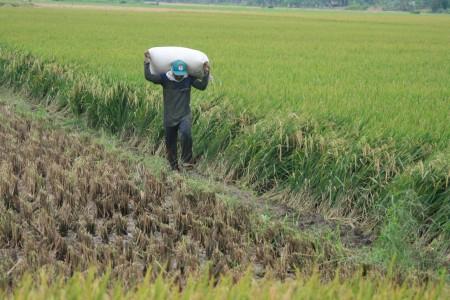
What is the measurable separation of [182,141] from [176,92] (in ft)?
1.53

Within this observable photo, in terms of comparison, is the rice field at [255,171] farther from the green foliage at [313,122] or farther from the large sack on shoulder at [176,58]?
the large sack on shoulder at [176,58]

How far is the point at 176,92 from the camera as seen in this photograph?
5520 millimetres

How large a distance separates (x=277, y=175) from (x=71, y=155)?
2123 mm

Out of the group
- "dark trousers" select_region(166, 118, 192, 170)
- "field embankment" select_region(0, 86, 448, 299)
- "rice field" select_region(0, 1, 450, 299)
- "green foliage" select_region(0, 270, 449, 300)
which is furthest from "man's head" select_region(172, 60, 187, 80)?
"green foliage" select_region(0, 270, 449, 300)

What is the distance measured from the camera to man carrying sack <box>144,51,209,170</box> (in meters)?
5.46

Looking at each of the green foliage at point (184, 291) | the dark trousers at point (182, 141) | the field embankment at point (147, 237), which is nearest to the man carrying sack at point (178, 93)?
the dark trousers at point (182, 141)

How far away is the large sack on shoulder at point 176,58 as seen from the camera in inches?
216

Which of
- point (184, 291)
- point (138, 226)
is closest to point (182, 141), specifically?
point (138, 226)

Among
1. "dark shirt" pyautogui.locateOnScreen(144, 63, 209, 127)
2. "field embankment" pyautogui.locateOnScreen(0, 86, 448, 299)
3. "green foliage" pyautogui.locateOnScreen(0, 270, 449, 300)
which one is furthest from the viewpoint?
"dark shirt" pyautogui.locateOnScreen(144, 63, 209, 127)

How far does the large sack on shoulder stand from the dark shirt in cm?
7

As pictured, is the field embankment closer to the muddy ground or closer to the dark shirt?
the muddy ground

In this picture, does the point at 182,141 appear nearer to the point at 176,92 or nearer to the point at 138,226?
the point at 176,92

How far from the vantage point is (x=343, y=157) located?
4719 mm

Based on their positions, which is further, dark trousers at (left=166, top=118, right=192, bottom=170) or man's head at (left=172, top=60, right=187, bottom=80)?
dark trousers at (left=166, top=118, right=192, bottom=170)
